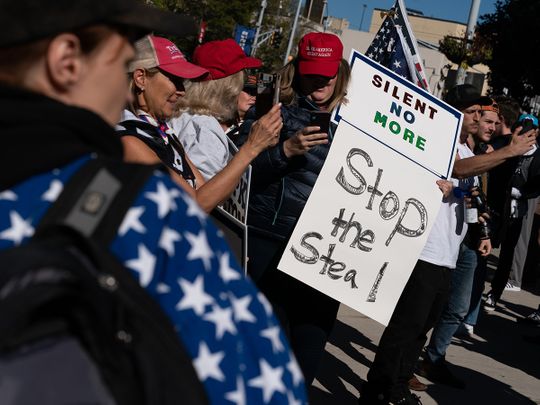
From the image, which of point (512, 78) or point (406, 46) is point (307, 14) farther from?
point (406, 46)

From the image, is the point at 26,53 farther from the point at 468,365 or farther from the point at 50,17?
the point at 468,365

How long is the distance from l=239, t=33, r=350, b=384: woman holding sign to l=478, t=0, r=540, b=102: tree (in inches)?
877

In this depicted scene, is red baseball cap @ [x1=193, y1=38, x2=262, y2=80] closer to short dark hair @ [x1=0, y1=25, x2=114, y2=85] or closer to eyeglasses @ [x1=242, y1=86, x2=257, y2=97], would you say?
eyeglasses @ [x1=242, y1=86, x2=257, y2=97]

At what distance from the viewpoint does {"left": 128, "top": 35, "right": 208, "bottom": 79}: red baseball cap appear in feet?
11.5

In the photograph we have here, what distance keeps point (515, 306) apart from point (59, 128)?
970cm

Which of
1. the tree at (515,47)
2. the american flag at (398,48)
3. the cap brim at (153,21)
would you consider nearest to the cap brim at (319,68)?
the american flag at (398,48)

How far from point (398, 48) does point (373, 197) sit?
1461 mm

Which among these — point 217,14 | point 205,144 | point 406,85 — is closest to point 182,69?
point 205,144

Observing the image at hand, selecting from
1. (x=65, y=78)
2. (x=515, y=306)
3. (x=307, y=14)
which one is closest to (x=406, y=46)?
(x=65, y=78)

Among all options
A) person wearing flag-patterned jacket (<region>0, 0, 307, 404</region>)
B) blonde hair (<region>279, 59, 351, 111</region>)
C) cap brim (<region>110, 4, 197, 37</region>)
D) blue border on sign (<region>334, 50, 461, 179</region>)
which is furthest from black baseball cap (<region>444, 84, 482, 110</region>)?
person wearing flag-patterned jacket (<region>0, 0, 307, 404</region>)

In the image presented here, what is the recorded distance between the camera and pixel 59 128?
4.27 ft

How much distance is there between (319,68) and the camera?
165 inches

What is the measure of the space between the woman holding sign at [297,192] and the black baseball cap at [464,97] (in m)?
1.66

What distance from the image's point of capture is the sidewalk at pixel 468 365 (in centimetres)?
605
